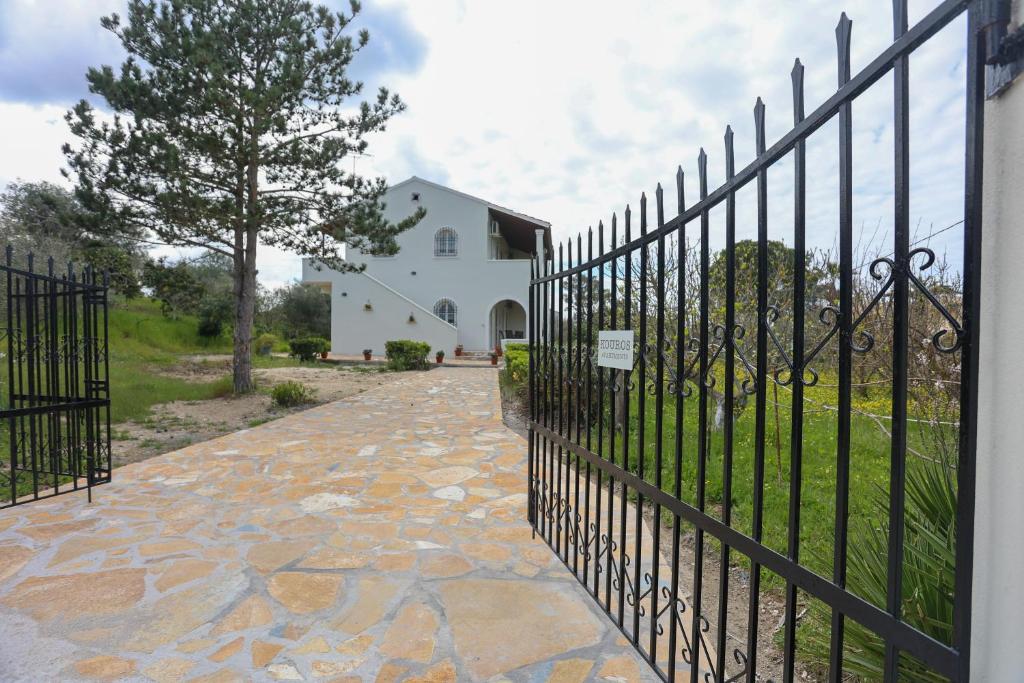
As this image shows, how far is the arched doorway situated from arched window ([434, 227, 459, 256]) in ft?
10.6

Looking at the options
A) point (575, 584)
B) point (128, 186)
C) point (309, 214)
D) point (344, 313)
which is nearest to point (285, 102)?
point (309, 214)

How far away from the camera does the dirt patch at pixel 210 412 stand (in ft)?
23.0

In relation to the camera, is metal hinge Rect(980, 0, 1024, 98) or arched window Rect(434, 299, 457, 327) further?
arched window Rect(434, 299, 457, 327)

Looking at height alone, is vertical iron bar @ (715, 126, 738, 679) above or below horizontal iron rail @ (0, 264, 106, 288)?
below

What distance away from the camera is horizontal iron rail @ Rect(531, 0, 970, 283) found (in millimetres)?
1131

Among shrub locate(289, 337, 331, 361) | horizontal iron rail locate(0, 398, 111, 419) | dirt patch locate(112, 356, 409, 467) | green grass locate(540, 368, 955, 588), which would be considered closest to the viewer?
green grass locate(540, 368, 955, 588)

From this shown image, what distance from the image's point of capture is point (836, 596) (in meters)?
1.38

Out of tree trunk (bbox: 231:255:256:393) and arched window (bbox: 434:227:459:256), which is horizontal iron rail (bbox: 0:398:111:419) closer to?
tree trunk (bbox: 231:255:256:393)

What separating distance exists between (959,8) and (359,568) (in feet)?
11.8

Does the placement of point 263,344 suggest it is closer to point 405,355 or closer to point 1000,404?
point 405,355

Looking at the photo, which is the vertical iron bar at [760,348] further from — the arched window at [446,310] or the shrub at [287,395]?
the arched window at [446,310]

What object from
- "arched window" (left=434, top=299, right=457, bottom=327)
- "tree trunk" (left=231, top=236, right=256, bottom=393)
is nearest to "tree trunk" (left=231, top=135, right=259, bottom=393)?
"tree trunk" (left=231, top=236, right=256, bottom=393)

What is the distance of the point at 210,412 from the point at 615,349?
9062 mm

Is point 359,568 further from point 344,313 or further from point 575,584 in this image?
point 344,313
